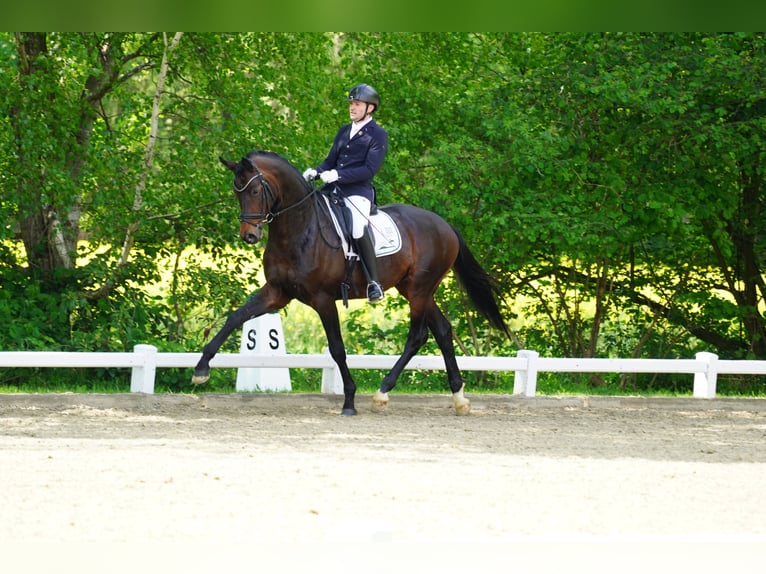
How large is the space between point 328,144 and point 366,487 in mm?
7940

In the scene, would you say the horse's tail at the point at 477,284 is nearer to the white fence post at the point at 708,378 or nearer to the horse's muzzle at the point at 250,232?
the white fence post at the point at 708,378

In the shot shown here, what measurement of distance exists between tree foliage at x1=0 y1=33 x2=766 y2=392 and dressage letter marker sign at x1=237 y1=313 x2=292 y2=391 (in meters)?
2.10

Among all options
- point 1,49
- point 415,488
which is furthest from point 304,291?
point 1,49

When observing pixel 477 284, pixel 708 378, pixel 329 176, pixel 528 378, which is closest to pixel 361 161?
pixel 329 176

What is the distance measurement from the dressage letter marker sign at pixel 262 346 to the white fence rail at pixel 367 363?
895mm

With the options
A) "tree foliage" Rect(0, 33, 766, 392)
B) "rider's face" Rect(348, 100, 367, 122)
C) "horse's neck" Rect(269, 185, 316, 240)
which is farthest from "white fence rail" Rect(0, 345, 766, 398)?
"rider's face" Rect(348, 100, 367, 122)

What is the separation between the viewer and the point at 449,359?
35.3 feet

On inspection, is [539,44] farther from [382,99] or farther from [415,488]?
[415,488]

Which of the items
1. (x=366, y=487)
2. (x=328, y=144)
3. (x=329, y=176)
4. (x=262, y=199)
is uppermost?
(x=328, y=144)

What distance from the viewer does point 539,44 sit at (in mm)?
15141

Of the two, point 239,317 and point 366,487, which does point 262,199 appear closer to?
point 239,317

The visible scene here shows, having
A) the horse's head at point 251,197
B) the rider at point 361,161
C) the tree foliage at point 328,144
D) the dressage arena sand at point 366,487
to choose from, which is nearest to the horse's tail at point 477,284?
the dressage arena sand at point 366,487

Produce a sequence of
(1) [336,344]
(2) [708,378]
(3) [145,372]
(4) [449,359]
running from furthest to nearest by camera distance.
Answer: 1. (2) [708,378]
2. (4) [449,359]
3. (3) [145,372]
4. (1) [336,344]

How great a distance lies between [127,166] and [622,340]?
737 cm
